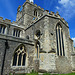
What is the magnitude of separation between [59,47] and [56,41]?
86 cm

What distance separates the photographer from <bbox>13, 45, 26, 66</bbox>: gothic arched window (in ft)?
28.2

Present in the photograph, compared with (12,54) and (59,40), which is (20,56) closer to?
(12,54)

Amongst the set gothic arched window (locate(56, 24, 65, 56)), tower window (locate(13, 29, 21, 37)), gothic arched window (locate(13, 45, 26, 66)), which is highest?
tower window (locate(13, 29, 21, 37))

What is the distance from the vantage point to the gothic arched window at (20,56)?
860cm

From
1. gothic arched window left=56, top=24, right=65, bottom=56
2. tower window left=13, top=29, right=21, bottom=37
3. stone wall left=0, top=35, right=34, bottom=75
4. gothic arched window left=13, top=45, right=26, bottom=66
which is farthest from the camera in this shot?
tower window left=13, top=29, right=21, bottom=37

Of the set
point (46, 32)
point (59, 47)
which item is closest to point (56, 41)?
point (59, 47)

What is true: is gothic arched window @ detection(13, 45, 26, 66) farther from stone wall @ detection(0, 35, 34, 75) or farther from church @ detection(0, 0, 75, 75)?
stone wall @ detection(0, 35, 34, 75)

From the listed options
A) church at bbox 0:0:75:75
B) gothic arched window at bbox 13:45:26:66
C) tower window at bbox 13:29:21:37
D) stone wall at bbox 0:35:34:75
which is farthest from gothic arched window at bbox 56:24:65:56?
tower window at bbox 13:29:21:37

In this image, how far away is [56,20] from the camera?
1009cm

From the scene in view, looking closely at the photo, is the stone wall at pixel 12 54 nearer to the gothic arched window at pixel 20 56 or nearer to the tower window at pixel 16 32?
the gothic arched window at pixel 20 56

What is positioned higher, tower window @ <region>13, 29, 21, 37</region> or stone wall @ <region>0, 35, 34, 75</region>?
tower window @ <region>13, 29, 21, 37</region>

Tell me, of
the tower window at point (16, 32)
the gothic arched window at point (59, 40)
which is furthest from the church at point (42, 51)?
the tower window at point (16, 32)

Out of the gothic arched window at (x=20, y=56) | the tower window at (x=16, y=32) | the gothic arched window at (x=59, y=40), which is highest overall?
the tower window at (x=16, y=32)

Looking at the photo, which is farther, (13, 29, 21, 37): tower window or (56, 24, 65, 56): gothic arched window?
(13, 29, 21, 37): tower window
